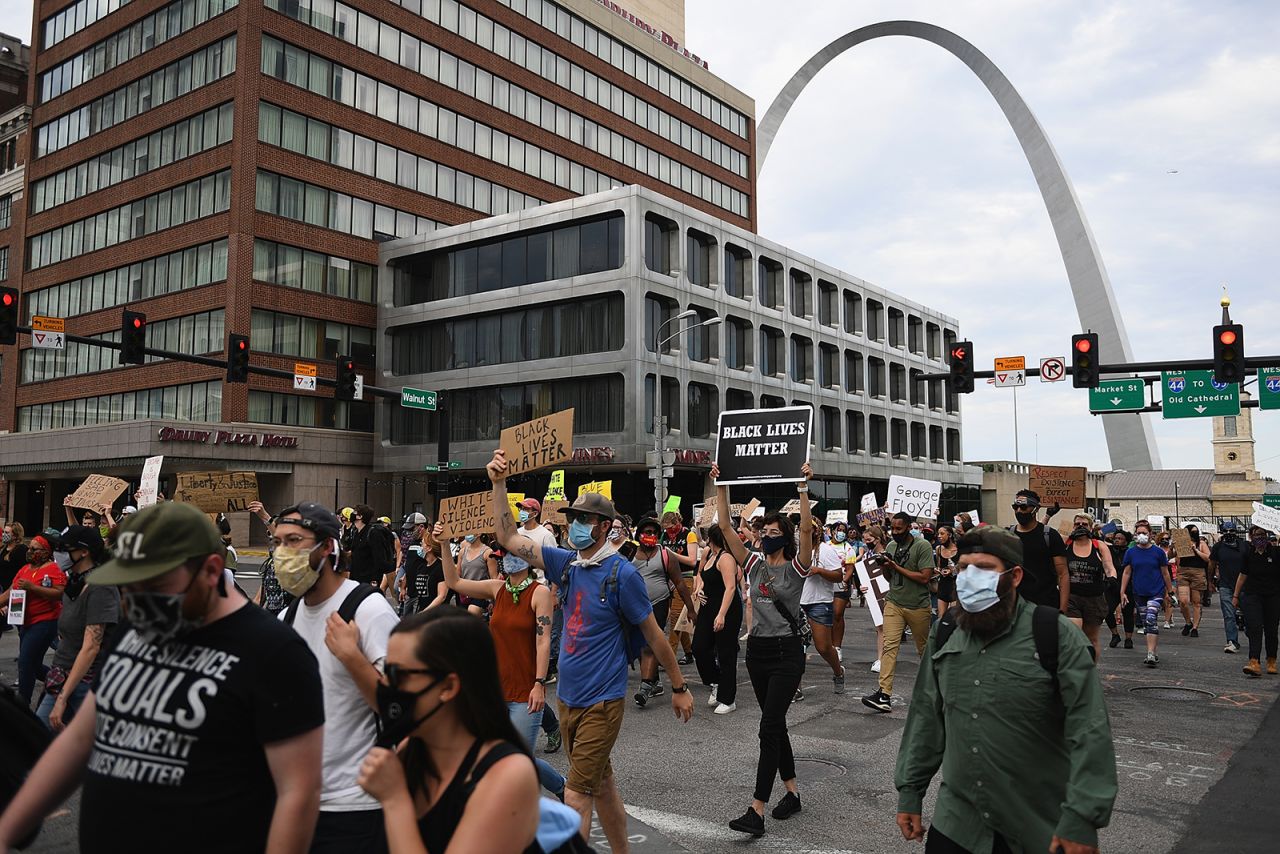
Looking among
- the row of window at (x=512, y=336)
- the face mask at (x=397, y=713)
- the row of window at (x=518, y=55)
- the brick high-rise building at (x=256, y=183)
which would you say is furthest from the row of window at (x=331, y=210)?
the face mask at (x=397, y=713)

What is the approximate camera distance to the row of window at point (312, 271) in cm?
4259

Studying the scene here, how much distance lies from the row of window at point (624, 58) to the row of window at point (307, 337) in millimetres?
15319

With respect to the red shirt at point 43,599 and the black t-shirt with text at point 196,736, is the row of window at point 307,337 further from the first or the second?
the black t-shirt with text at point 196,736

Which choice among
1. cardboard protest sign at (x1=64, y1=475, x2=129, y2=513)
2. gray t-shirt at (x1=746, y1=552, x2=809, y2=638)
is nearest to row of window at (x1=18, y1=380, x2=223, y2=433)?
cardboard protest sign at (x1=64, y1=475, x2=129, y2=513)

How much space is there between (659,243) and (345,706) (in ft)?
130

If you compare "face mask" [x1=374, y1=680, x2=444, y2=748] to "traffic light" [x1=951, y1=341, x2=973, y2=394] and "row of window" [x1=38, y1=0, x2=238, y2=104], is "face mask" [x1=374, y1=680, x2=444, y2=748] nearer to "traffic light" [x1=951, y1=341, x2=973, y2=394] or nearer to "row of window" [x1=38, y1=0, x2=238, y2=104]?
"traffic light" [x1=951, y1=341, x2=973, y2=394]

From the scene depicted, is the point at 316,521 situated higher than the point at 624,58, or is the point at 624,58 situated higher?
the point at 624,58

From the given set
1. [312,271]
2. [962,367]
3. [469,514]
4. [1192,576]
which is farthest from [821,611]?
[312,271]

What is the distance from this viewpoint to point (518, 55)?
5094 cm

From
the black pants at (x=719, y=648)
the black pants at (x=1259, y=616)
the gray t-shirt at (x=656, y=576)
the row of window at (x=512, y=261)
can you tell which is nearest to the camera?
the black pants at (x=719, y=648)

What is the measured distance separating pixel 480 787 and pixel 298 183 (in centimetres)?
4504

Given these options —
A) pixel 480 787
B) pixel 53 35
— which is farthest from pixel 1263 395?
pixel 53 35

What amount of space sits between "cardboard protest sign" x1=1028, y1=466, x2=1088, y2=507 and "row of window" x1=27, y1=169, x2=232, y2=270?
3703 cm

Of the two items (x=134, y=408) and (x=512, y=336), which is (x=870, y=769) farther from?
(x=134, y=408)
